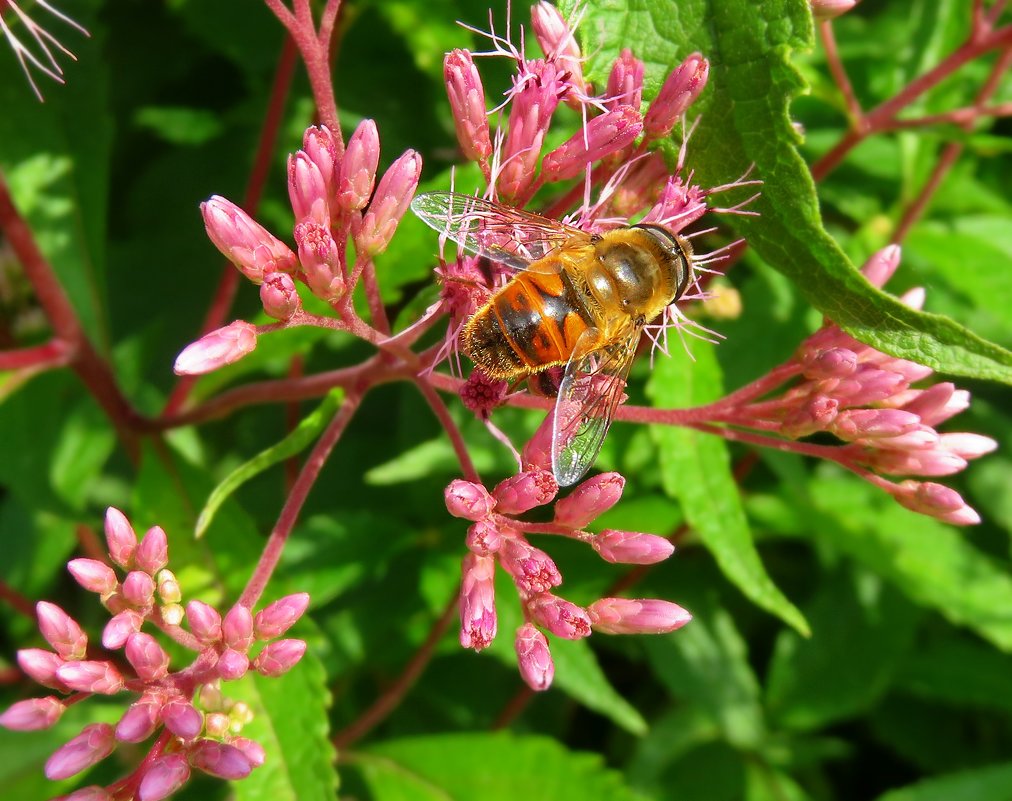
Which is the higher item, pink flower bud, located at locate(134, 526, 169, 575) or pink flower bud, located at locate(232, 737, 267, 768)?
pink flower bud, located at locate(134, 526, 169, 575)

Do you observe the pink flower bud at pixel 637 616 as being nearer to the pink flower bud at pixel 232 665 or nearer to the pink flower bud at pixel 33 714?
the pink flower bud at pixel 232 665

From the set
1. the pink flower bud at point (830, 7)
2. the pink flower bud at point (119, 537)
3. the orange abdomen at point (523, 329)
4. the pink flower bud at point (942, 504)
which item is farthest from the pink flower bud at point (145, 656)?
the pink flower bud at point (830, 7)

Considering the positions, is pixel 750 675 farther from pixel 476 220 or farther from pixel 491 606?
pixel 476 220

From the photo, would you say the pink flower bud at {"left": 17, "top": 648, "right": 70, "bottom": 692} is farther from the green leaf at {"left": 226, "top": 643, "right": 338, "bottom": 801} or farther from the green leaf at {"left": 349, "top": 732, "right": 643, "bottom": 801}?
the green leaf at {"left": 349, "top": 732, "right": 643, "bottom": 801}

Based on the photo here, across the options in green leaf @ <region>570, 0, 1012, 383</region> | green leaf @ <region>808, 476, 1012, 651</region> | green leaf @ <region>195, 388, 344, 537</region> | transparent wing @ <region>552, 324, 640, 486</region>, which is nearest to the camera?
green leaf @ <region>570, 0, 1012, 383</region>

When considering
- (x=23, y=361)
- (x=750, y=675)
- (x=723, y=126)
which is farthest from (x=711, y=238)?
(x=23, y=361)

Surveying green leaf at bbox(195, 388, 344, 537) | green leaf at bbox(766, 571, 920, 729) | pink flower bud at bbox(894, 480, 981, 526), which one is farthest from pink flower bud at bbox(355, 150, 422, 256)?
green leaf at bbox(766, 571, 920, 729)
